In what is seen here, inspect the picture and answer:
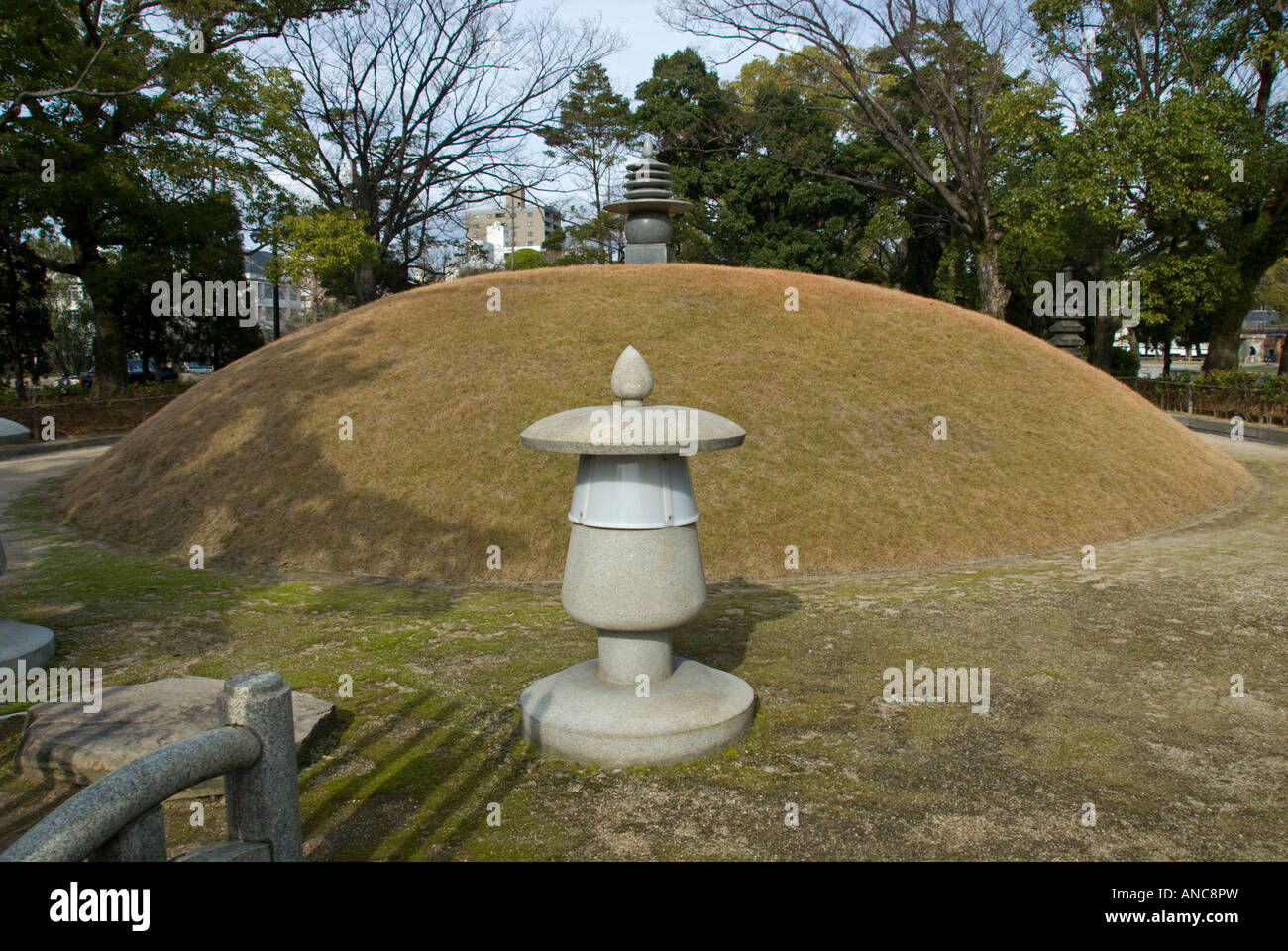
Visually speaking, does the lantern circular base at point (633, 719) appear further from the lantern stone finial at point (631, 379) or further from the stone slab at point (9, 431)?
the stone slab at point (9, 431)

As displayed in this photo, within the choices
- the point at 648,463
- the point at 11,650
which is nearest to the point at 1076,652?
the point at 648,463

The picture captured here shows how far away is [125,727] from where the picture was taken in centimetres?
520

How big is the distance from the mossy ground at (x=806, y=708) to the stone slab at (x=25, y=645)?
0.33 m

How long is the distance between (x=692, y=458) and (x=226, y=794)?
31.3ft

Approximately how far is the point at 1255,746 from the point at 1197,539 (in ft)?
22.9

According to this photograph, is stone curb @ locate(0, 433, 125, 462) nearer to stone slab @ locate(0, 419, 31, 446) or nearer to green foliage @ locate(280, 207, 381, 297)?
green foliage @ locate(280, 207, 381, 297)

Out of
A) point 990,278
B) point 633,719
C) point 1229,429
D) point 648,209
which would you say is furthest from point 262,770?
point 990,278

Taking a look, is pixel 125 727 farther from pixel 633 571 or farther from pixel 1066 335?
pixel 1066 335

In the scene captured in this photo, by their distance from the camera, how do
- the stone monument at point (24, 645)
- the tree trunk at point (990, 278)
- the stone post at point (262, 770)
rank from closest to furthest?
1. the stone post at point (262, 770)
2. the stone monument at point (24, 645)
3. the tree trunk at point (990, 278)

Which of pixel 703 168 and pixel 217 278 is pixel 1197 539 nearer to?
pixel 217 278

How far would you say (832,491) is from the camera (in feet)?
37.9

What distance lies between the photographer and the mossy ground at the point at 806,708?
173 inches

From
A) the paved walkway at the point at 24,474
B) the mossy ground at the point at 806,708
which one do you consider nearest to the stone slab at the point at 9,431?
the mossy ground at the point at 806,708
